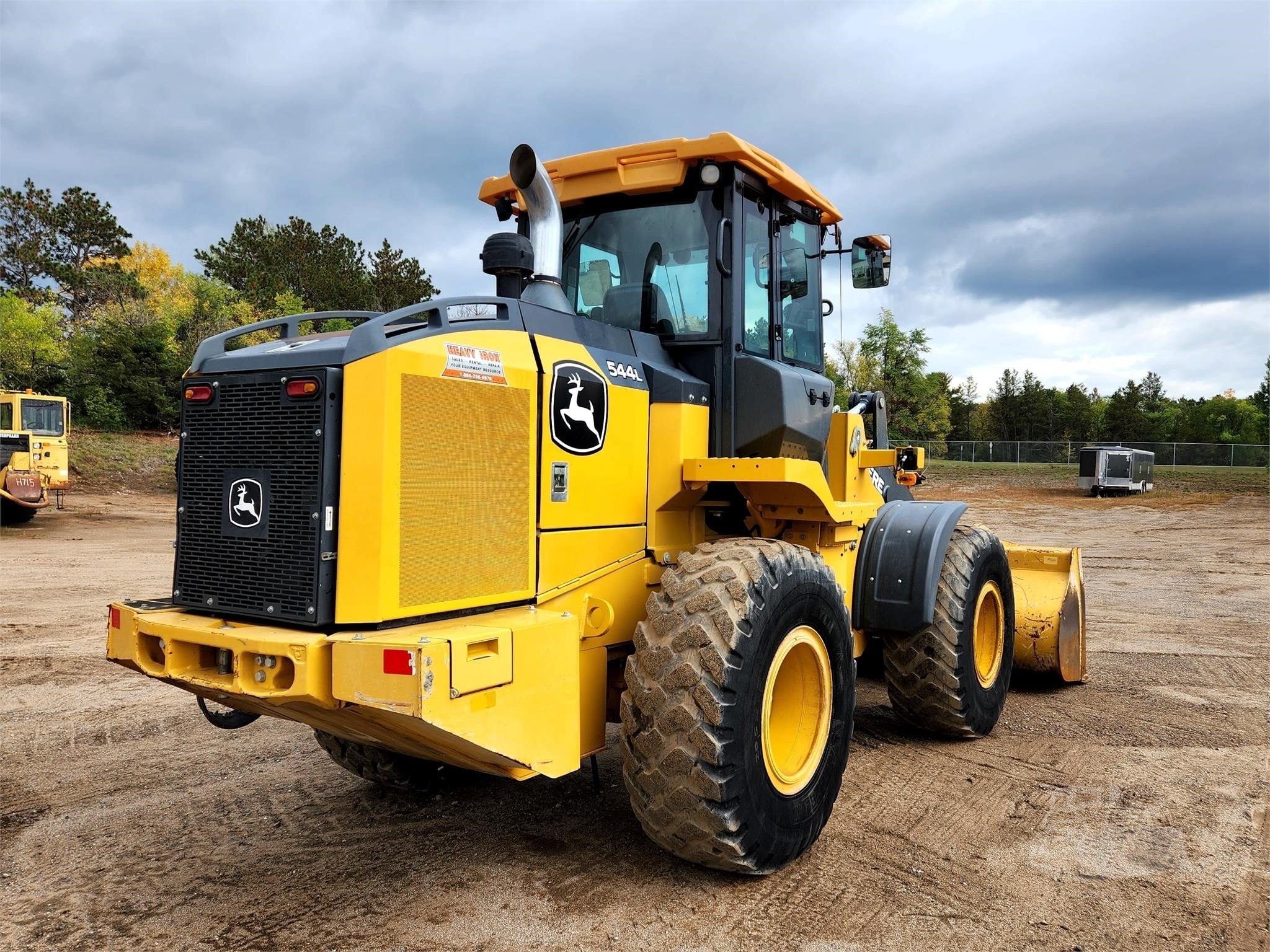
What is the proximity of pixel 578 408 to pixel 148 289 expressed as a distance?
5004 centimetres

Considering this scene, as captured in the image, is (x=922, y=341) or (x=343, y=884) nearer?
(x=343, y=884)

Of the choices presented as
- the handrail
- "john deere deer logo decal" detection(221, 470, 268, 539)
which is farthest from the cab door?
"john deere deer logo decal" detection(221, 470, 268, 539)

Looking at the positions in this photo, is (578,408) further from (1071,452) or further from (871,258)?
(1071,452)

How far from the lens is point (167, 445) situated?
31.6m

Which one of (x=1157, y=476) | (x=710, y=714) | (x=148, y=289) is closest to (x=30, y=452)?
(x=710, y=714)

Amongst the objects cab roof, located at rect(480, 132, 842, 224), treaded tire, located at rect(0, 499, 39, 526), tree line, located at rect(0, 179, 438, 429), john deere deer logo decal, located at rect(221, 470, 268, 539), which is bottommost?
treaded tire, located at rect(0, 499, 39, 526)

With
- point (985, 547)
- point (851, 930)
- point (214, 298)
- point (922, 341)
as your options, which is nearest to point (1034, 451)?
point (922, 341)

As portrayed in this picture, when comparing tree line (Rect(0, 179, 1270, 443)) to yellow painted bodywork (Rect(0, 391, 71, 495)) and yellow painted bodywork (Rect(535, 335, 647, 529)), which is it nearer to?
yellow painted bodywork (Rect(0, 391, 71, 495))

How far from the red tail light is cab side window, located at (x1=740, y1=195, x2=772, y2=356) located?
7.30 ft

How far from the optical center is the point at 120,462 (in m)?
29.1

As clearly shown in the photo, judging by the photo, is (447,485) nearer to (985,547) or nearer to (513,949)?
(513,949)

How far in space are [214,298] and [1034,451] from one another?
37.8 m

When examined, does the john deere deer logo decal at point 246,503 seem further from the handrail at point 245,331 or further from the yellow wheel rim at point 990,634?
the yellow wheel rim at point 990,634

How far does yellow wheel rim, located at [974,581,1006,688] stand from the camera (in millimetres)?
6371
